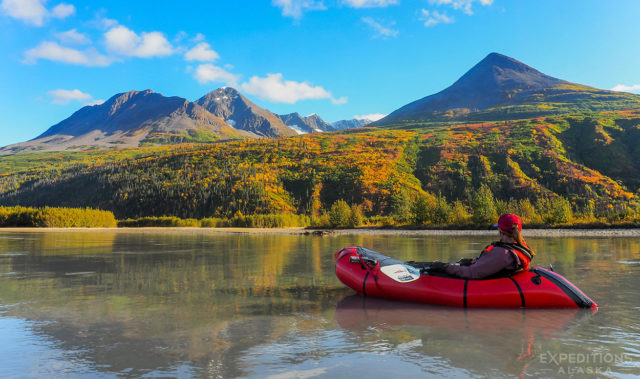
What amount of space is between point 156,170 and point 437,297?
141 m

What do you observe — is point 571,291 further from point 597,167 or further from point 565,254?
point 597,167

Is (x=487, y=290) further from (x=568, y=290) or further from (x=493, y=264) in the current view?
(x=568, y=290)

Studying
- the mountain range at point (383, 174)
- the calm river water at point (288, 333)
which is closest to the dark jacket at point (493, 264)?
the calm river water at point (288, 333)

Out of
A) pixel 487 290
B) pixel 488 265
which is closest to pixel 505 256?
pixel 488 265

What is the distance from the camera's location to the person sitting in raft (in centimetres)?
1044

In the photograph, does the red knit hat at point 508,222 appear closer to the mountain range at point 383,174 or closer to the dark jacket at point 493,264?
the dark jacket at point 493,264

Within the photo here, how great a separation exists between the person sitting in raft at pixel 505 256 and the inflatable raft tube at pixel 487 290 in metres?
0.20

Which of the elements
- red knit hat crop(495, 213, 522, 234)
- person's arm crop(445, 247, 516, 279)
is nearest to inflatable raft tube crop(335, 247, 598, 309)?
person's arm crop(445, 247, 516, 279)

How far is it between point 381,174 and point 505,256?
327ft

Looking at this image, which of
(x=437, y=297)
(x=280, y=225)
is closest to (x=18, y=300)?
(x=437, y=297)

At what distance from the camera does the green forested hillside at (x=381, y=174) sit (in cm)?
9481

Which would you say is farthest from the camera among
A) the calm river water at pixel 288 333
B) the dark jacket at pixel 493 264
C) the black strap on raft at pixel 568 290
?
the black strap on raft at pixel 568 290

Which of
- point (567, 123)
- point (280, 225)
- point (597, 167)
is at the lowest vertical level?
point (280, 225)

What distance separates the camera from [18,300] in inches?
492
